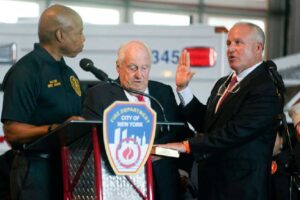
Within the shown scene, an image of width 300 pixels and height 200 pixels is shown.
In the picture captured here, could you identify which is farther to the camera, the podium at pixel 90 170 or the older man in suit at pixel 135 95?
the older man in suit at pixel 135 95

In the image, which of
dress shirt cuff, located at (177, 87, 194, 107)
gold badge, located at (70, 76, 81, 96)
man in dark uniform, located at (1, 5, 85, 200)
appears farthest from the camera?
dress shirt cuff, located at (177, 87, 194, 107)

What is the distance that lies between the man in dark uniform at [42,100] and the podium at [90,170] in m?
0.18

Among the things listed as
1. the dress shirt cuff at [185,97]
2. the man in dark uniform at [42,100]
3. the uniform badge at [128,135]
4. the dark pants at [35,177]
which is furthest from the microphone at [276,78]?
the dark pants at [35,177]

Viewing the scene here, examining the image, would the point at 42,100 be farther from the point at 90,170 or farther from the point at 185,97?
the point at 185,97

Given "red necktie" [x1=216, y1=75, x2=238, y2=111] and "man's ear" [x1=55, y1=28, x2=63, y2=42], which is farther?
"red necktie" [x1=216, y1=75, x2=238, y2=111]

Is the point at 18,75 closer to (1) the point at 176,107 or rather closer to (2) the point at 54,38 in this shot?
(2) the point at 54,38

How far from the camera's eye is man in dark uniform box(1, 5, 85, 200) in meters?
3.93

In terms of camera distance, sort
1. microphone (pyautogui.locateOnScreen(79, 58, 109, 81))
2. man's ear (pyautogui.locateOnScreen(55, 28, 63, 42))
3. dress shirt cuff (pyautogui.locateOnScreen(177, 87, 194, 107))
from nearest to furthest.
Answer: microphone (pyautogui.locateOnScreen(79, 58, 109, 81))
man's ear (pyautogui.locateOnScreen(55, 28, 63, 42))
dress shirt cuff (pyautogui.locateOnScreen(177, 87, 194, 107))

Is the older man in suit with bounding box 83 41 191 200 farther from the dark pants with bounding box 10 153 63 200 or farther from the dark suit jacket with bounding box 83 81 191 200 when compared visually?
the dark pants with bounding box 10 153 63 200

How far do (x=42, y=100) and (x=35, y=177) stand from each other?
40cm

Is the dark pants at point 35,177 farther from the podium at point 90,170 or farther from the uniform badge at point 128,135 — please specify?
the uniform badge at point 128,135

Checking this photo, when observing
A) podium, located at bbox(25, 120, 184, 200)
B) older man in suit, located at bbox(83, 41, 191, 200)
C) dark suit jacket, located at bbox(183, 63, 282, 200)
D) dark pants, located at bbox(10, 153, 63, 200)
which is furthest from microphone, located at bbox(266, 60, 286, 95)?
dark pants, located at bbox(10, 153, 63, 200)

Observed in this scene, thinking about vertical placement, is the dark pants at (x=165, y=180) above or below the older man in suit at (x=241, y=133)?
below

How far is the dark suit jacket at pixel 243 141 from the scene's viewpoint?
417cm
